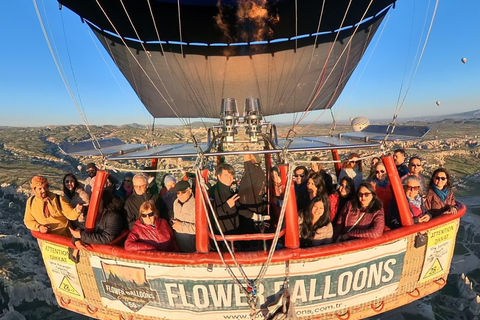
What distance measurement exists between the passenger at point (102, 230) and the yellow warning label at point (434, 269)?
136 inches

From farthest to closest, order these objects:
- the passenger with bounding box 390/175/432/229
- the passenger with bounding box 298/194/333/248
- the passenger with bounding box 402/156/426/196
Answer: the passenger with bounding box 402/156/426/196
the passenger with bounding box 390/175/432/229
the passenger with bounding box 298/194/333/248

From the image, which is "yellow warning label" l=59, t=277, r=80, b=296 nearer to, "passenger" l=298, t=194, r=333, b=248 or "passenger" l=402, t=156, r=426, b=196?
"passenger" l=298, t=194, r=333, b=248

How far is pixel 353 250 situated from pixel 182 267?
1.58 metres

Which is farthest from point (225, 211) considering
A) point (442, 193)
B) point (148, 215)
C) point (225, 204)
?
point (442, 193)

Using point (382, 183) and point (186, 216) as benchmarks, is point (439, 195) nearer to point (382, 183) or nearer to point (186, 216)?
point (382, 183)

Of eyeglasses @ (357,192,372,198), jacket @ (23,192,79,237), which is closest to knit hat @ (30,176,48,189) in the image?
jacket @ (23,192,79,237)

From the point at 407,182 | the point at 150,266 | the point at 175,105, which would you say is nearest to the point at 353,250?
the point at 407,182

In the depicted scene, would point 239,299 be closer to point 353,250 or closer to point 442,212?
point 353,250

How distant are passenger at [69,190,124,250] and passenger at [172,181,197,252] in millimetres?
613

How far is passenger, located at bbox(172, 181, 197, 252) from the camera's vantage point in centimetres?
232

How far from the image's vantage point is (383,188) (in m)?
3.03

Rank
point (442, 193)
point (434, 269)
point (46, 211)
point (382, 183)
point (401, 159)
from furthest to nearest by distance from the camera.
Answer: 1. point (401, 159)
2. point (382, 183)
3. point (442, 193)
4. point (434, 269)
5. point (46, 211)

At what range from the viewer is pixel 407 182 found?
2639 mm

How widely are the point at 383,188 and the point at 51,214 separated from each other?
157 inches
